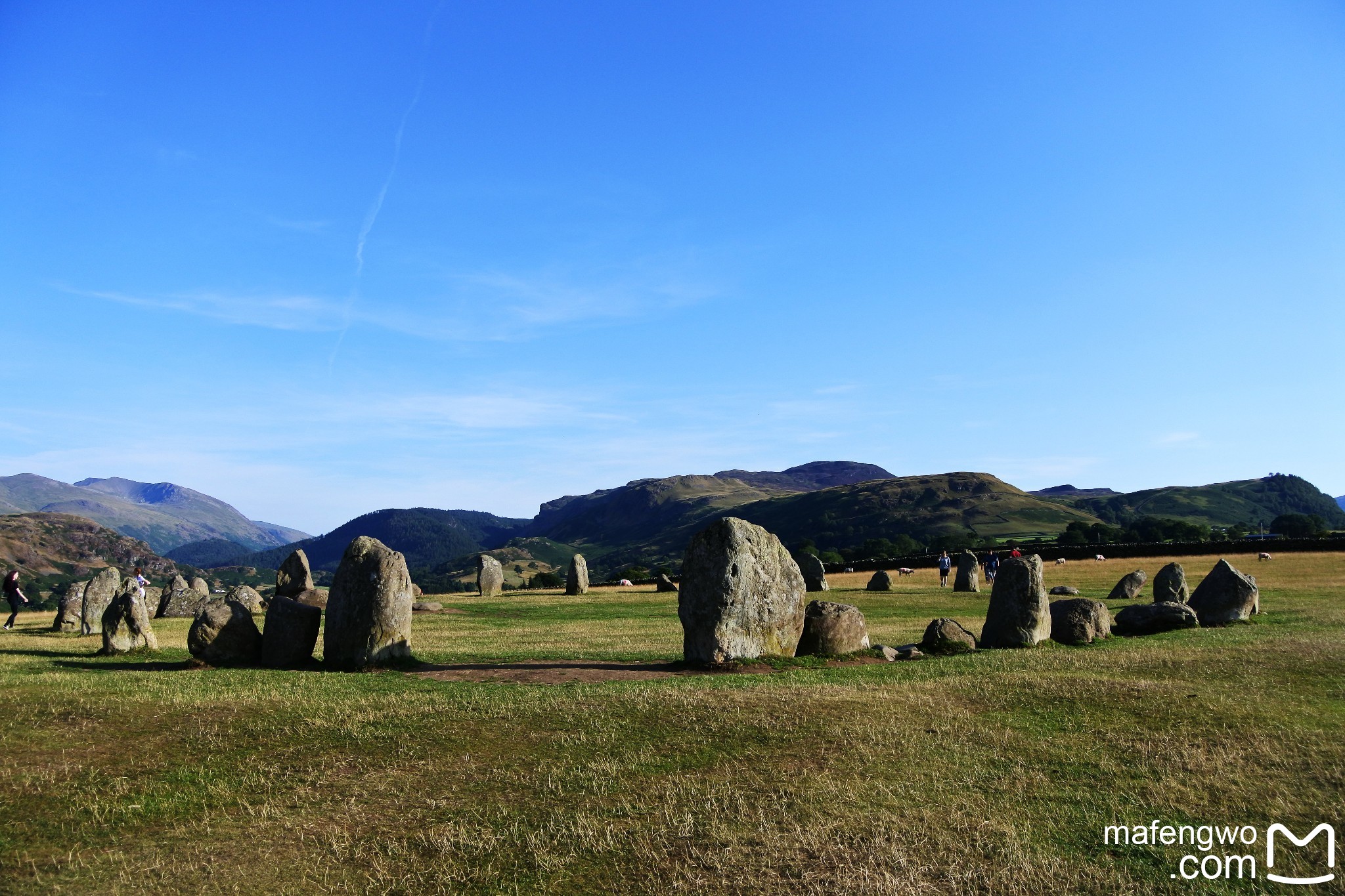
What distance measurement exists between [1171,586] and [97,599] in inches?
1494

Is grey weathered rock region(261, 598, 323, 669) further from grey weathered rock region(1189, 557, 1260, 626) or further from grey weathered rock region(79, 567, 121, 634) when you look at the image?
grey weathered rock region(1189, 557, 1260, 626)

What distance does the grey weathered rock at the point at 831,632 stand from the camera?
21.3m

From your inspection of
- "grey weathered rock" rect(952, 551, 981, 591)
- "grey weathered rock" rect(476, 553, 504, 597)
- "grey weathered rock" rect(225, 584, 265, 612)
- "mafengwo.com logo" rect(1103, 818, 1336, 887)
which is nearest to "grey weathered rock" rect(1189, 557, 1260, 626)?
"grey weathered rock" rect(952, 551, 981, 591)

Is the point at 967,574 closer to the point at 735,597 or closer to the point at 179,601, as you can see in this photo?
the point at 735,597

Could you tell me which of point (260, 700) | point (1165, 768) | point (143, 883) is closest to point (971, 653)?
point (1165, 768)

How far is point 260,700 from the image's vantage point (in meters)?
15.6

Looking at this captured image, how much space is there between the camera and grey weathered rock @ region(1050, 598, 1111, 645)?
23641 millimetres

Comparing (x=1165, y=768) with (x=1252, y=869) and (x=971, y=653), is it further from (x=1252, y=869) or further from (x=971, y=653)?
(x=971, y=653)

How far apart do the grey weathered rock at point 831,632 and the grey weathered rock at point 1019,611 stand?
378 centimetres

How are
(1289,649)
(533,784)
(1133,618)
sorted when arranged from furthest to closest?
1. (1133,618)
2. (1289,649)
3. (533,784)

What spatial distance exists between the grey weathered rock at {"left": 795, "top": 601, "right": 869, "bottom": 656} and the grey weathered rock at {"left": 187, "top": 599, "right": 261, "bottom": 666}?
1304 cm

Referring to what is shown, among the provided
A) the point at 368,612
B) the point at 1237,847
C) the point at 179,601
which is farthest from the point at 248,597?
the point at 1237,847

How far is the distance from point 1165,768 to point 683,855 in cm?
660

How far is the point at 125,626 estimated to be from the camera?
2311 centimetres
